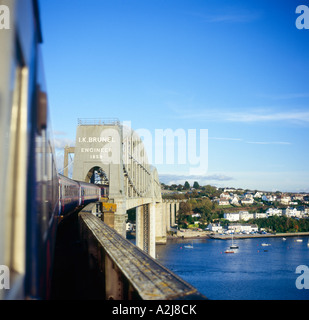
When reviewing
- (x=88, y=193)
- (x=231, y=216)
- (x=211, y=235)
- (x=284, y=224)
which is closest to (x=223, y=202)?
(x=231, y=216)

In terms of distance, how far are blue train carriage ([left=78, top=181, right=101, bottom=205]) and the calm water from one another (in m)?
9.60

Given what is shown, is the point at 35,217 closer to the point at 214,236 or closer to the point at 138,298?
the point at 138,298

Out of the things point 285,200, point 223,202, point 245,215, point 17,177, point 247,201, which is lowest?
point 245,215

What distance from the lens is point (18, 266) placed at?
3.72 feet

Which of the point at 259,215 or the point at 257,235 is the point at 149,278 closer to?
the point at 257,235

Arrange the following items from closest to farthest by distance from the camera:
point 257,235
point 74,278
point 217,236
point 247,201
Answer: point 74,278
point 217,236
point 257,235
point 247,201

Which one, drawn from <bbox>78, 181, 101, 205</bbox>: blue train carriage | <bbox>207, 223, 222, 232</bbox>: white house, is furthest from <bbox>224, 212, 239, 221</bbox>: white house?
<bbox>78, 181, 101, 205</bbox>: blue train carriage

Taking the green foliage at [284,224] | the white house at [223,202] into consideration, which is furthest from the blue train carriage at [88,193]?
the white house at [223,202]

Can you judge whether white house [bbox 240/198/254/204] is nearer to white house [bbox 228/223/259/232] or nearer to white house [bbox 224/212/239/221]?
white house [bbox 224/212/239/221]

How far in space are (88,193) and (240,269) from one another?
70.0 ft

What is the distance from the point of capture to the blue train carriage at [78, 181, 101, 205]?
13180 mm

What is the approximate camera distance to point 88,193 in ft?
49.2

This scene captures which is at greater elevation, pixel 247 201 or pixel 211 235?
pixel 247 201
